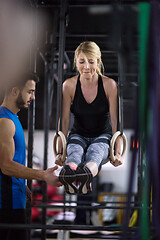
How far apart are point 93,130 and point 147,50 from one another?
0.98 m

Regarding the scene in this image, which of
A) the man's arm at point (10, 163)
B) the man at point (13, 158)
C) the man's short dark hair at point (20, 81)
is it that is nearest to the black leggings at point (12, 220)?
the man at point (13, 158)

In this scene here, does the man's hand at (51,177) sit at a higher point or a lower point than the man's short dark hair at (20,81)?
lower

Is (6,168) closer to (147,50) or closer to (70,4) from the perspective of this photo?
(147,50)

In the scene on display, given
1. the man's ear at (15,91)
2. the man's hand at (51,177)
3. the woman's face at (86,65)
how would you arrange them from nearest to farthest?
the man's hand at (51,177) → the man's ear at (15,91) → the woman's face at (86,65)

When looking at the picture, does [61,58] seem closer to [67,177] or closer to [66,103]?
[66,103]

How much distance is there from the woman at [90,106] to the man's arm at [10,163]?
0.71ft

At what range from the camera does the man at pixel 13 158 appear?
1348mm

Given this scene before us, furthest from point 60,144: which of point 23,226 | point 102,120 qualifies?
point 23,226

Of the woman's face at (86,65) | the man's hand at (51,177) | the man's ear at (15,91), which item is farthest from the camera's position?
the woman's face at (86,65)

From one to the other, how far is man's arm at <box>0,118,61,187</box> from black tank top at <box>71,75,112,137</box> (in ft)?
1.20

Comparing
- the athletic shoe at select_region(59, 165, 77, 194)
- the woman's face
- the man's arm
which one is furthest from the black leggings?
the woman's face

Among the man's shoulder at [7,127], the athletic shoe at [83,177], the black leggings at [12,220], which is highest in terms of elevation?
the man's shoulder at [7,127]

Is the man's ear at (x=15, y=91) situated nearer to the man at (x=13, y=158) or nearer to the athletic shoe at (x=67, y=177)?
the man at (x=13, y=158)

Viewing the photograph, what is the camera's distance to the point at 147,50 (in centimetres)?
64
